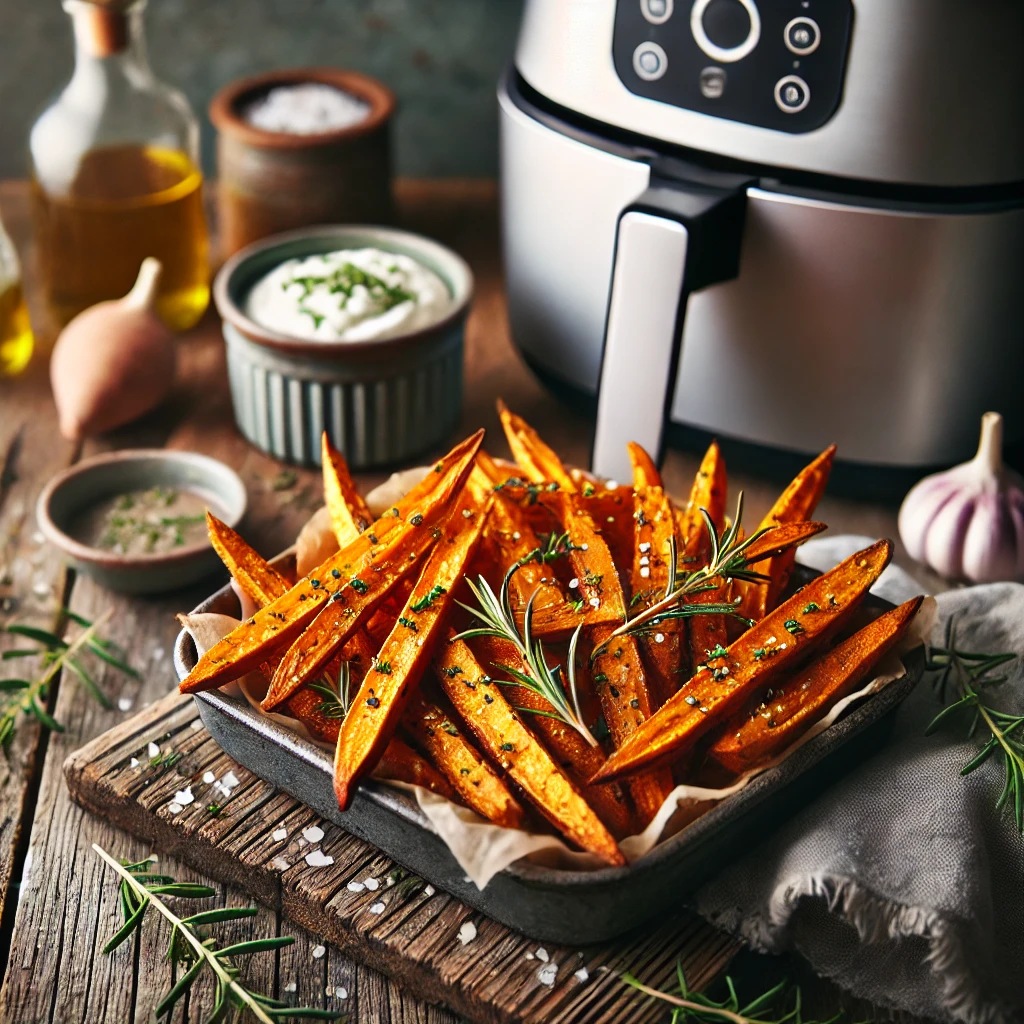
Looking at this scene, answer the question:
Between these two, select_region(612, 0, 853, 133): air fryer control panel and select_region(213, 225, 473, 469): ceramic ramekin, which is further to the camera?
select_region(213, 225, 473, 469): ceramic ramekin

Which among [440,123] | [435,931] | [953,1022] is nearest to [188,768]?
[435,931]

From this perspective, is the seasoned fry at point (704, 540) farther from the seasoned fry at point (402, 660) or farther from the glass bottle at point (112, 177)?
the glass bottle at point (112, 177)

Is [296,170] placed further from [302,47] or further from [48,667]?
[48,667]

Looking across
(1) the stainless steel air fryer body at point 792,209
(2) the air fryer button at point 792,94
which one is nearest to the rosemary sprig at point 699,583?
(1) the stainless steel air fryer body at point 792,209

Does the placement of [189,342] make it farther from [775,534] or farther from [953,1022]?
[953,1022]

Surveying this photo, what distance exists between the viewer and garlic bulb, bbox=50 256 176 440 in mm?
1515

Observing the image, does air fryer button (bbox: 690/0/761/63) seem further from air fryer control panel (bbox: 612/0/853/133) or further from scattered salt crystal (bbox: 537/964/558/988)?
scattered salt crystal (bbox: 537/964/558/988)

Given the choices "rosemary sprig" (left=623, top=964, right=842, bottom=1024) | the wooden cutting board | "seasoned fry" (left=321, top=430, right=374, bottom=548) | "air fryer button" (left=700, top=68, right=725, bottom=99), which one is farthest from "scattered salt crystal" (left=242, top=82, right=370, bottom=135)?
"rosemary sprig" (left=623, top=964, right=842, bottom=1024)

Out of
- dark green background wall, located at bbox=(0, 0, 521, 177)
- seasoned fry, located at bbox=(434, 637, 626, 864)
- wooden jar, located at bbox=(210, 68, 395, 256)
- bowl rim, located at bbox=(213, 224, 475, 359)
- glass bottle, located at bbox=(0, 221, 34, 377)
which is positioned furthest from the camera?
dark green background wall, located at bbox=(0, 0, 521, 177)

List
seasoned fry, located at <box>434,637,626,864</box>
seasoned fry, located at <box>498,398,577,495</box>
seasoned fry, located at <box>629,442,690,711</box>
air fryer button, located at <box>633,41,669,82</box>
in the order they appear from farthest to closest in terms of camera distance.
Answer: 1. air fryer button, located at <box>633,41,669,82</box>
2. seasoned fry, located at <box>498,398,577,495</box>
3. seasoned fry, located at <box>629,442,690,711</box>
4. seasoned fry, located at <box>434,637,626,864</box>

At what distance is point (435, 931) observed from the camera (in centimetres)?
92

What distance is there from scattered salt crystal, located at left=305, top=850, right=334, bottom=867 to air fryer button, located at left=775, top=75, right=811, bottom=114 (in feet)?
2.58

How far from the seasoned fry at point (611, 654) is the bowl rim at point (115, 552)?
41 centimetres

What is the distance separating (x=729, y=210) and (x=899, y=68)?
0.19 metres
